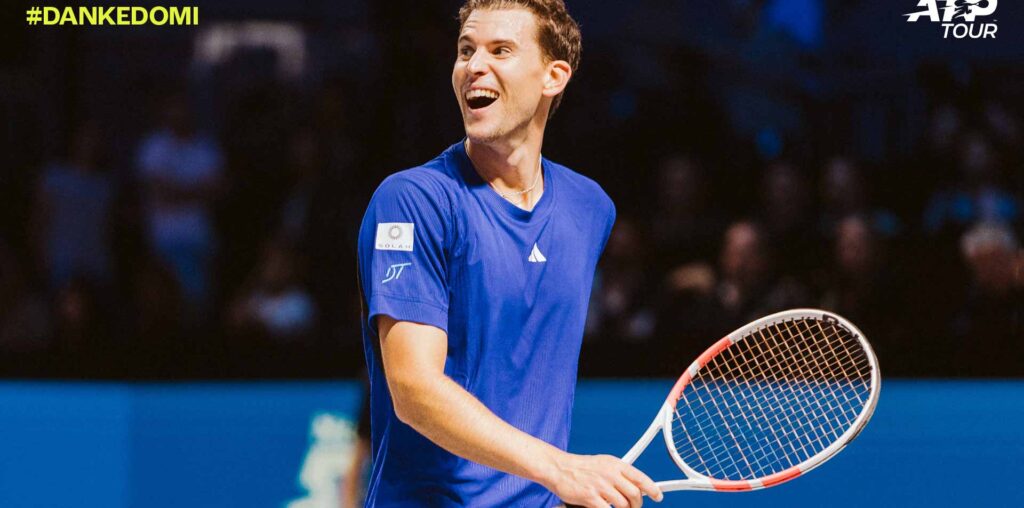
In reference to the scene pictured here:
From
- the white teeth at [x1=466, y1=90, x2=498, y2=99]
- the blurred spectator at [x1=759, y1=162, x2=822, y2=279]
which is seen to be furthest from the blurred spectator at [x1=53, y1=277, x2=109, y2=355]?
the white teeth at [x1=466, y1=90, x2=498, y2=99]

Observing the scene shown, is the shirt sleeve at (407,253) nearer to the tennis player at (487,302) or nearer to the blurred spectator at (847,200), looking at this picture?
the tennis player at (487,302)

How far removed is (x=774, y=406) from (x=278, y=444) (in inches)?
63.7

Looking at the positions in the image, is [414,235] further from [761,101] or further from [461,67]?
[761,101]

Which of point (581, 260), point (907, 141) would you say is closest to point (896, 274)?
point (907, 141)

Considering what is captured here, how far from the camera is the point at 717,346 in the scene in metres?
2.61

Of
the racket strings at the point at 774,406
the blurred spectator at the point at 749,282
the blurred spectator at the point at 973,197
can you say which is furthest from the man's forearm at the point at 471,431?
the blurred spectator at the point at 973,197

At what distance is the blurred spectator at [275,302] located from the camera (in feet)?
16.5

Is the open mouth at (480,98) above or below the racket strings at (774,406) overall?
above

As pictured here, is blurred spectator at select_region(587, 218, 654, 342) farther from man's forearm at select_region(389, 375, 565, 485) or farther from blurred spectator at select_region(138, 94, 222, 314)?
man's forearm at select_region(389, 375, 565, 485)

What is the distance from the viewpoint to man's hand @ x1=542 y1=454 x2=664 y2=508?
201 centimetres

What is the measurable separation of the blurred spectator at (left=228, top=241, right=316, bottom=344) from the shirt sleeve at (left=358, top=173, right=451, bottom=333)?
2890 millimetres

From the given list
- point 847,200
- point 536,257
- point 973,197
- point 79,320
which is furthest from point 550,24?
point 973,197

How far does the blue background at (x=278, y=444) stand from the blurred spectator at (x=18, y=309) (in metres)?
0.28

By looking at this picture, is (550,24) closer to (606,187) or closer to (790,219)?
(606,187)
